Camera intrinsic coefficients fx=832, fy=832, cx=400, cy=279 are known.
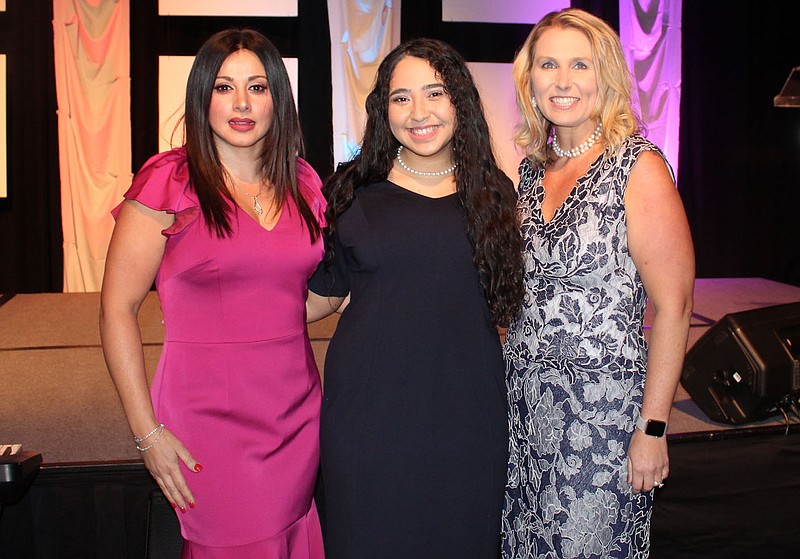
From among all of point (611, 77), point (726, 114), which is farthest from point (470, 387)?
point (726, 114)

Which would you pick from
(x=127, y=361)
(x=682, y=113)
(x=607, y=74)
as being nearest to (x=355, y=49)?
(x=682, y=113)

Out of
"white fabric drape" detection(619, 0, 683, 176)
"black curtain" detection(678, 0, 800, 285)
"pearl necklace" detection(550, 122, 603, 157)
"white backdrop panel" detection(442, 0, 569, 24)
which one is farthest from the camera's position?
"black curtain" detection(678, 0, 800, 285)

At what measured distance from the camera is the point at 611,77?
1.95m

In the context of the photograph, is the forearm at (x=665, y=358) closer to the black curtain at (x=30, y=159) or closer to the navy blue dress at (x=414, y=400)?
the navy blue dress at (x=414, y=400)

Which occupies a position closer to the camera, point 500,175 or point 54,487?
point 500,175

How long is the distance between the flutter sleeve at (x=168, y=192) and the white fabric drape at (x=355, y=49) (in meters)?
3.99

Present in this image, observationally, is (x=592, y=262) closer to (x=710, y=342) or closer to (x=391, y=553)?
(x=391, y=553)

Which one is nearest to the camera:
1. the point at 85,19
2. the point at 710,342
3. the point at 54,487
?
the point at 54,487

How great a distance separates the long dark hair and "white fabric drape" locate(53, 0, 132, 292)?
432 cm

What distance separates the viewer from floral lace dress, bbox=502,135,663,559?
188 centimetres

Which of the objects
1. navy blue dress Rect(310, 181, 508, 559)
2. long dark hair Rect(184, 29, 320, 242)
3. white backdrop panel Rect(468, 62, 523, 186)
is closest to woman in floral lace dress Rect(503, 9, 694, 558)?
navy blue dress Rect(310, 181, 508, 559)

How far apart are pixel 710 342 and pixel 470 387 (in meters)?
1.39

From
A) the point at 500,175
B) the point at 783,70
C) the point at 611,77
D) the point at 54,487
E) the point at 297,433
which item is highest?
the point at 783,70

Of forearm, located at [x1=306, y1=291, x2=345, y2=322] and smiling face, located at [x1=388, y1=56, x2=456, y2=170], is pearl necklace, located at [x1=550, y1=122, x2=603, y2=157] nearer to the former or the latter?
smiling face, located at [x1=388, y1=56, x2=456, y2=170]
